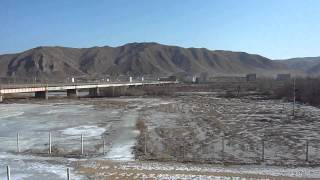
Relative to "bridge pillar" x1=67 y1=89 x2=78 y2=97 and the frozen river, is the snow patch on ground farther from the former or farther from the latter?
"bridge pillar" x1=67 y1=89 x2=78 y2=97

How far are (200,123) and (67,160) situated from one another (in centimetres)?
2077

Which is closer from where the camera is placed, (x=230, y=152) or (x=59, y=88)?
(x=230, y=152)

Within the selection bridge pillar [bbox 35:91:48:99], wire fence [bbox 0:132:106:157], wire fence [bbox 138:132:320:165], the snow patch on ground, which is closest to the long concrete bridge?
bridge pillar [bbox 35:91:48:99]

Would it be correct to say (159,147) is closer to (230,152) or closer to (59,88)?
(230,152)

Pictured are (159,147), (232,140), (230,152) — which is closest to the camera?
(230,152)

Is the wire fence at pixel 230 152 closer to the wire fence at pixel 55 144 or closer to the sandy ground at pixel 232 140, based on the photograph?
the sandy ground at pixel 232 140

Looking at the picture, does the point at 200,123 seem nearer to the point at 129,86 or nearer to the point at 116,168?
the point at 116,168

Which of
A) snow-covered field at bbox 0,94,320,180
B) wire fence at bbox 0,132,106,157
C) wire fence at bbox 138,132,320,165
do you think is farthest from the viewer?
wire fence at bbox 0,132,106,157

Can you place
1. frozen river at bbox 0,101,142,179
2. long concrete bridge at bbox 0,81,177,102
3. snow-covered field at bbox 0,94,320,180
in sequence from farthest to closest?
1. long concrete bridge at bbox 0,81,177,102
2. frozen river at bbox 0,101,142,179
3. snow-covered field at bbox 0,94,320,180

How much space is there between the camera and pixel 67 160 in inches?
853

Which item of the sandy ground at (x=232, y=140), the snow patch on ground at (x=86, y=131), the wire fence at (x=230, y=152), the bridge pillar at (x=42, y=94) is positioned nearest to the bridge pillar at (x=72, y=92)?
the bridge pillar at (x=42, y=94)

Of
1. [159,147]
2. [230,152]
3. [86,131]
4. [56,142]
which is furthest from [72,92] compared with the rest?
[230,152]

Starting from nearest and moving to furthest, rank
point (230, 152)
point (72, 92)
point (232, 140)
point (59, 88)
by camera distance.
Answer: point (230, 152), point (232, 140), point (59, 88), point (72, 92)

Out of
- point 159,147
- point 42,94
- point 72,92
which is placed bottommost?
point 159,147
